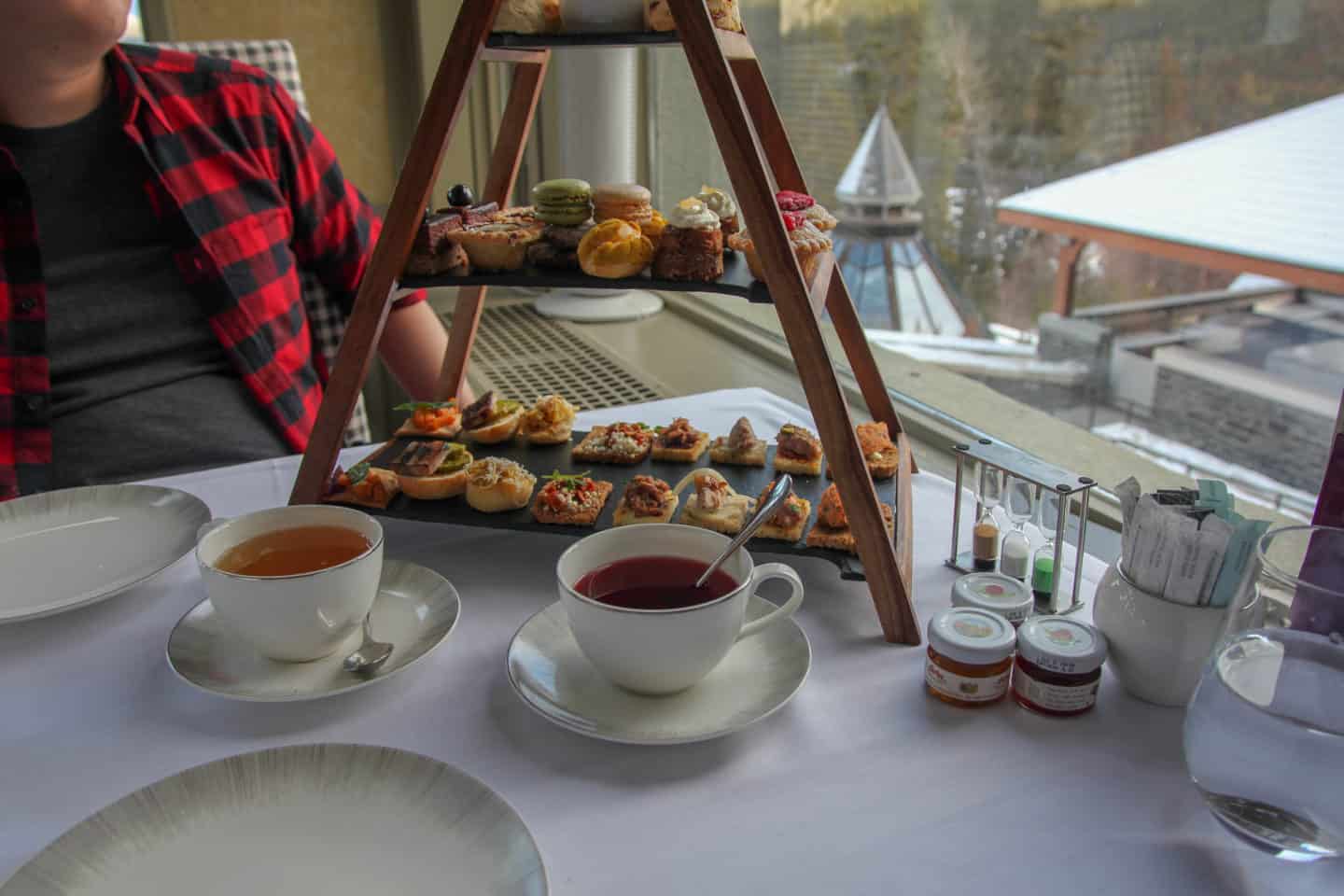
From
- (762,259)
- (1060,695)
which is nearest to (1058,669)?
(1060,695)

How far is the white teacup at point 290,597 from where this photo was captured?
669 millimetres

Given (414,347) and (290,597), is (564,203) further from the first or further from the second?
(414,347)

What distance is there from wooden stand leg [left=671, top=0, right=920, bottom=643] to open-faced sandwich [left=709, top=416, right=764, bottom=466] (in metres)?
0.23

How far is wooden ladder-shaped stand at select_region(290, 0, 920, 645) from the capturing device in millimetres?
728

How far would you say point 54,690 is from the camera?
72cm

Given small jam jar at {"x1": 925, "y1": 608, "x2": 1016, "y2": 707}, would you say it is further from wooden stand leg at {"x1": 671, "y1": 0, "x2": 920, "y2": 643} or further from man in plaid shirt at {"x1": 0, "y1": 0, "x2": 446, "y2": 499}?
man in plaid shirt at {"x1": 0, "y1": 0, "x2": 446, "y2": 499}

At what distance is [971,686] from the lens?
68 centimetres

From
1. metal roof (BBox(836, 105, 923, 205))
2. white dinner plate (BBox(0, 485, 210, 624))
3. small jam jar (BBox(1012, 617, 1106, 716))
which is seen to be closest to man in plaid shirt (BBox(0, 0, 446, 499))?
white dinner plate (BBox(0, 485, 210, 624))

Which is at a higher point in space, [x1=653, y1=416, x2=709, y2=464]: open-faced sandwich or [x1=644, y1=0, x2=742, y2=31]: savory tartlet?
[x1=644, y1=0, x2=742, y2=31]: savory tartlet

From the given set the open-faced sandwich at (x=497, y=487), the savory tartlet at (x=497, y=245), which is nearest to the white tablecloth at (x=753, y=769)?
the open-faced sandwich at (x=497, y=487)

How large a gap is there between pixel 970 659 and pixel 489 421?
1.93 ft

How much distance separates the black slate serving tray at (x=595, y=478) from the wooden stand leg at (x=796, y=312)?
4cm

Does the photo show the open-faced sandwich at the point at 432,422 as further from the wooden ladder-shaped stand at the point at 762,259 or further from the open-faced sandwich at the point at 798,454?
the open-faced sandwich at the point at 798,454

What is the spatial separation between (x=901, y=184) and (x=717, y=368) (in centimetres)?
47
